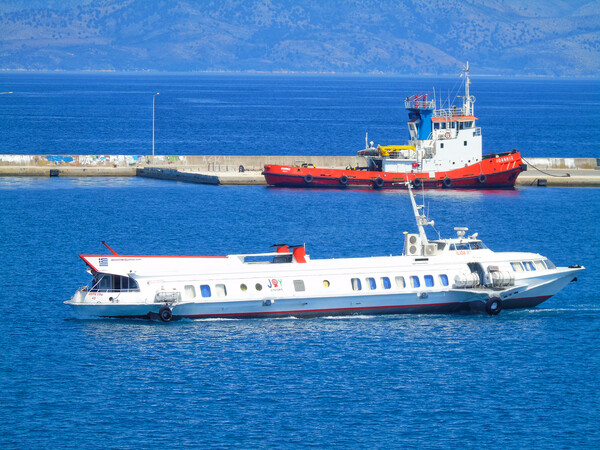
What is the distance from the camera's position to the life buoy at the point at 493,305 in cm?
4828

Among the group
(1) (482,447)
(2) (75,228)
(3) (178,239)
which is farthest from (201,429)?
(2) (75,228)

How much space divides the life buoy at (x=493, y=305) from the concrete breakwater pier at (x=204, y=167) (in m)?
53.7

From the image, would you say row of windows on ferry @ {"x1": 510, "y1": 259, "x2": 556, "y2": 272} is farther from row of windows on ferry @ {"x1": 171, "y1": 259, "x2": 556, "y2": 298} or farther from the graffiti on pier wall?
the graffiti on pier wall

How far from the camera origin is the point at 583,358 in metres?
43.6

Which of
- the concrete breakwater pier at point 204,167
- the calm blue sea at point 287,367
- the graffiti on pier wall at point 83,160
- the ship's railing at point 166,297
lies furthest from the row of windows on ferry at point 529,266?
the graffiti on pier wall at point 83,160

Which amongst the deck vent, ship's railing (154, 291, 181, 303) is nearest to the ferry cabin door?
the deck vent

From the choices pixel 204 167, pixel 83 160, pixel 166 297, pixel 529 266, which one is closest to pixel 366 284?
pixel 529 266

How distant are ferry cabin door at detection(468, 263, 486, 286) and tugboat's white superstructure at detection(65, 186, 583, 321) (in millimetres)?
47

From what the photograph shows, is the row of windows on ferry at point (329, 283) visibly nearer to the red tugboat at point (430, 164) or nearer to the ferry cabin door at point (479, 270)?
the ferry cabin door at point (479, 270)

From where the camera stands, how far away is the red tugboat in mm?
95250

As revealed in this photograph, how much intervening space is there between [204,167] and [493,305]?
6320 cm

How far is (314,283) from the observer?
1845 inches

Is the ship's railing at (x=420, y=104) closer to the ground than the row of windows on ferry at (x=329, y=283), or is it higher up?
higher up

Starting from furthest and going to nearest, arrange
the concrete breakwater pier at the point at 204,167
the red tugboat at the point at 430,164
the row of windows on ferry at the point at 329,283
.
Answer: the concrete breakwater pier at the point at 204,167
the red tugboat at the point at 430,164
the row of windows on ferry at the point at 329,283
